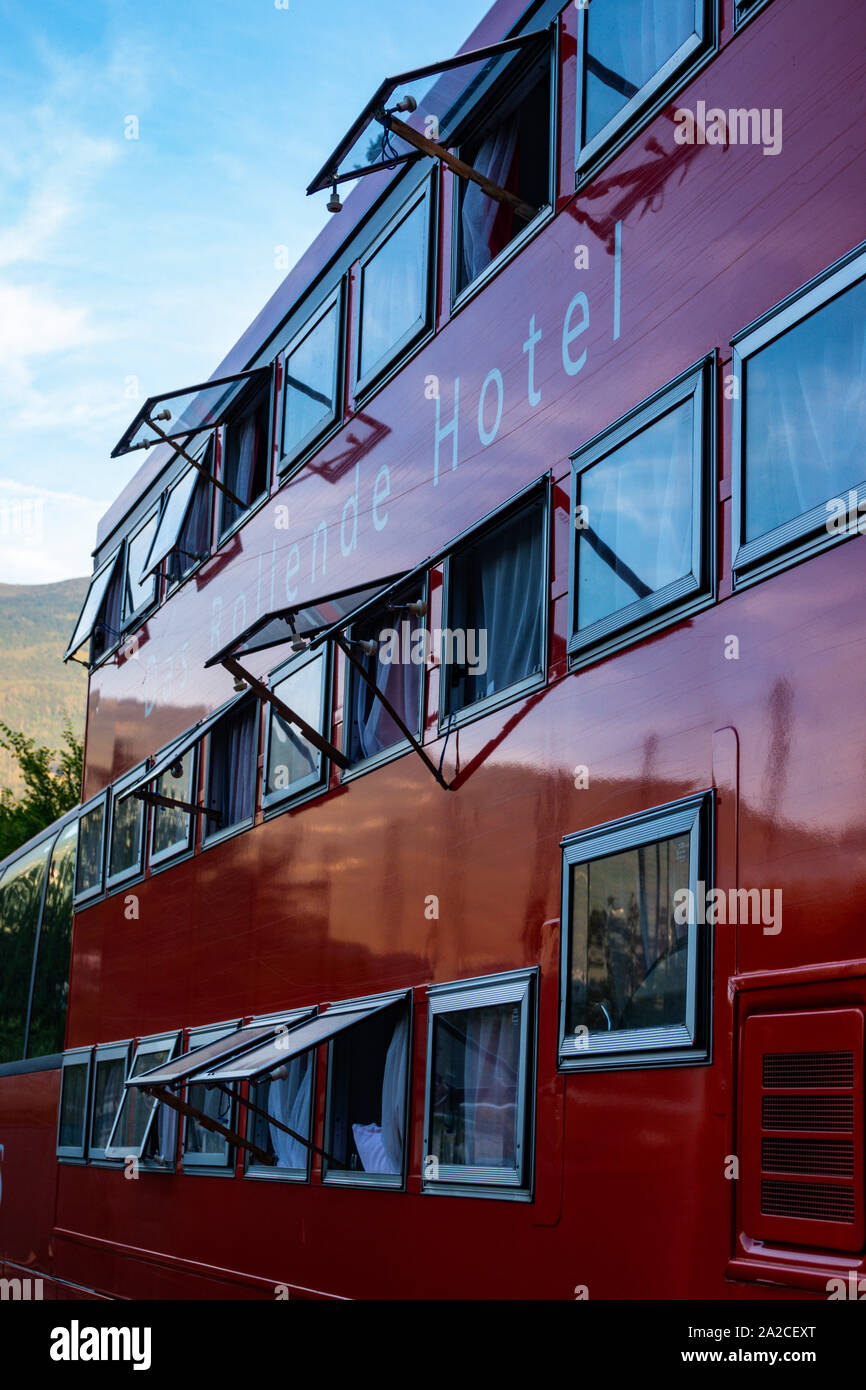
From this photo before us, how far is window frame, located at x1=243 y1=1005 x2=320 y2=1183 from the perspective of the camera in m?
8.41

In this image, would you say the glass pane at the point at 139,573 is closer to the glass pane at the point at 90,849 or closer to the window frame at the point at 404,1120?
the glass pane at the point at 90,849

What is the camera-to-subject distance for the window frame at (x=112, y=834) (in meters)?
12.8

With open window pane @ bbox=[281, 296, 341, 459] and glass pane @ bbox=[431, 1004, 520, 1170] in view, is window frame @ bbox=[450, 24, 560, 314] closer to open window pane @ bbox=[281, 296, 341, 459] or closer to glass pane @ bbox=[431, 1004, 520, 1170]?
open window pane @ bbox=[281, 296, 341, 459]

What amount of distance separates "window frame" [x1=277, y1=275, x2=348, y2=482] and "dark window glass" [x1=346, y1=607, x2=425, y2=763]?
5.17 feet

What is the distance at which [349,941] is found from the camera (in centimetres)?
817

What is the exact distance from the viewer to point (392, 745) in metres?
8.10

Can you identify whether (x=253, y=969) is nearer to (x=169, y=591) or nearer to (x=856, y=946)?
(x=169, y=591)

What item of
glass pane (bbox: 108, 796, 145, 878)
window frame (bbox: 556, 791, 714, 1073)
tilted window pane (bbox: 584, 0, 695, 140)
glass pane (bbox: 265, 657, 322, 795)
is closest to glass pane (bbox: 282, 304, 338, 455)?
glass pane (bbox: 265, 657, 322, 795)

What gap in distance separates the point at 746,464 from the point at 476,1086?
290 cm

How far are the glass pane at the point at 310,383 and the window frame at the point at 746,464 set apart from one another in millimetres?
4737

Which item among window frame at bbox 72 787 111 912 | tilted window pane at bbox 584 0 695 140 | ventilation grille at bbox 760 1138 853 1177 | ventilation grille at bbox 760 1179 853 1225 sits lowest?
ventilation grille at bbox 760 1179 853 1225

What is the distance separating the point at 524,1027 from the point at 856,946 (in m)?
2.13

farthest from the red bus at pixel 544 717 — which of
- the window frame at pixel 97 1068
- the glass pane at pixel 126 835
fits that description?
the glass pane at pixel 126 835
